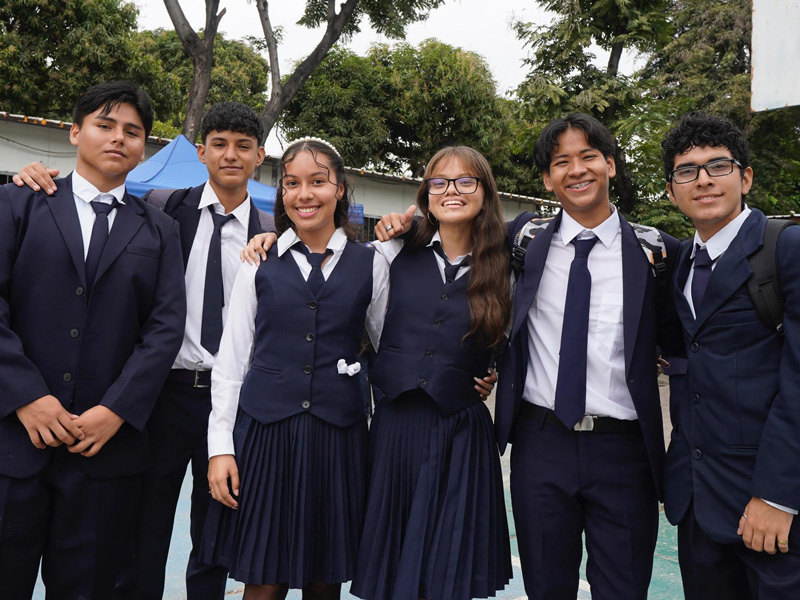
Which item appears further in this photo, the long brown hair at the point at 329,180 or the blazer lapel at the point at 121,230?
the long brown hair at the point at 329,180

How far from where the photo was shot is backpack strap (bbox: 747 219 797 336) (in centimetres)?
199

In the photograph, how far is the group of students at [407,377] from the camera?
7.06 ft

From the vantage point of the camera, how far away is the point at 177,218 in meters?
2.89

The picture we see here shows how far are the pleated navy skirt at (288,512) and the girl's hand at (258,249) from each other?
54 cm

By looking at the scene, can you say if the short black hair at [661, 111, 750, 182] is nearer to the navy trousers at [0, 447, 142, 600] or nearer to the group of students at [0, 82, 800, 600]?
the group of students at [0, 82, 800, 600]

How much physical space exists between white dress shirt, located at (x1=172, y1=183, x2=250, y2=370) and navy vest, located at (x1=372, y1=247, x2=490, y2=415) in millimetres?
749

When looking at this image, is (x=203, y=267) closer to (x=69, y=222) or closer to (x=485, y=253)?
(x=69, y=222)

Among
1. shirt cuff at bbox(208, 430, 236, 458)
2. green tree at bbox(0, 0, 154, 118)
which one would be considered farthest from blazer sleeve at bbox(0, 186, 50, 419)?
green tree at bbox(0, 0, 154, 118)

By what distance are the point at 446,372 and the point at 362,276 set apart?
44cm

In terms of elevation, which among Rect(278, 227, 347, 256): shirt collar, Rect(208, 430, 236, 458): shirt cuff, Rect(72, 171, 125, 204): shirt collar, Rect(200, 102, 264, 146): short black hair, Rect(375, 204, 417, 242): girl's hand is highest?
Rect(200, 102, 264, 146): short black hair

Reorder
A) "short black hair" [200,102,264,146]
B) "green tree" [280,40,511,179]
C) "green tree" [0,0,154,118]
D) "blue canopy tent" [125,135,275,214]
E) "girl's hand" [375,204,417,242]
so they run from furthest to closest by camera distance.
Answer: "green tree" [280,40,511,179], "green tree" [0,0,154,118], "blue canopy tent" [125,135,275,214], "short black hair" [200,102,264,146], "girl's hand" [375,204,417,242]

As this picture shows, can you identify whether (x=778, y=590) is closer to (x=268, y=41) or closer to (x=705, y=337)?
(x=705, y=337)

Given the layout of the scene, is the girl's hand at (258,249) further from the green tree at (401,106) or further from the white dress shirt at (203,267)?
the green tree at (401,106)

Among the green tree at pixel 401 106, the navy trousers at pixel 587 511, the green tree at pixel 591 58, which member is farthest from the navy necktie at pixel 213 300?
the green tree at pixel 401 106
